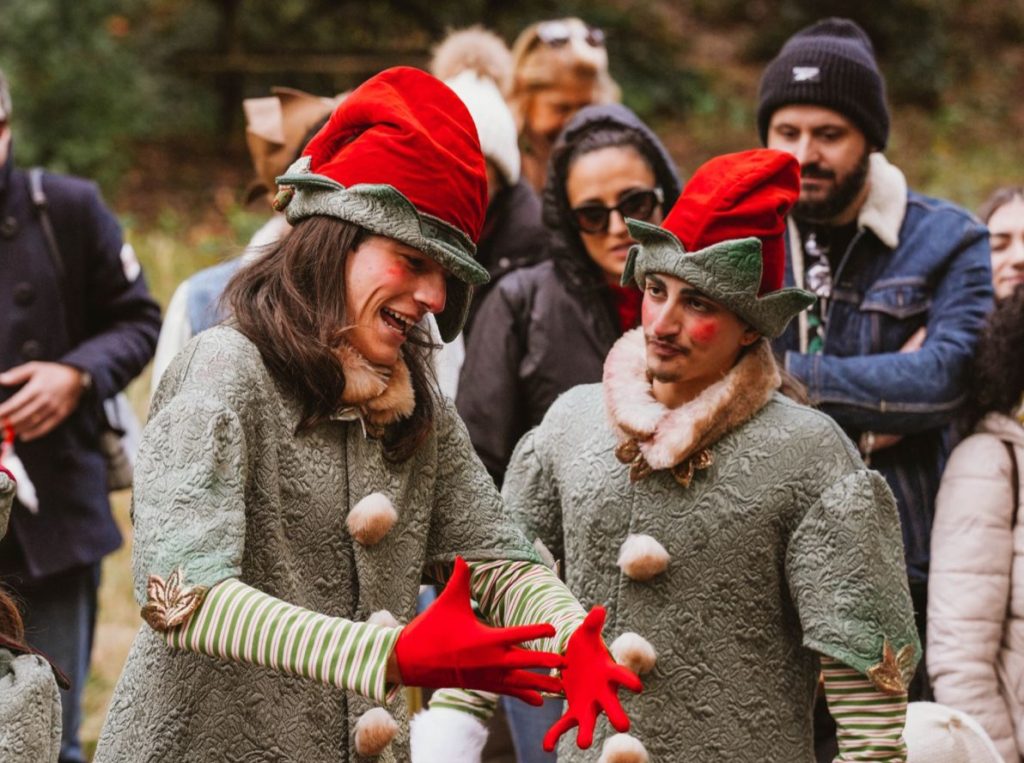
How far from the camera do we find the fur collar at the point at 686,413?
295cm

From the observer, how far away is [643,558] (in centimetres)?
292

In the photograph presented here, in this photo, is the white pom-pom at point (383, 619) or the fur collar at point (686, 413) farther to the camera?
the fur collar at point (686, 413)

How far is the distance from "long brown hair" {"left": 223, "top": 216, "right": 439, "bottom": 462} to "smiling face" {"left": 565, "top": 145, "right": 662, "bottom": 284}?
5.15ft

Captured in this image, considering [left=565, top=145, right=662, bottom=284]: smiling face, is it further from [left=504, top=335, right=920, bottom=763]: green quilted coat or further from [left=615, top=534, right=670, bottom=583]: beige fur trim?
[left=615, top=534, right=670, bottom=583]: beige fur trim

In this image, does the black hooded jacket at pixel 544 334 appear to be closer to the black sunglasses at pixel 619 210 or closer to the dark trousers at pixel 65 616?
the black sunglasses at pixel 619 210

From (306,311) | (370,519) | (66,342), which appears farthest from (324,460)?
(66,342)

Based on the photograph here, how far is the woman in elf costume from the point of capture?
2.27m

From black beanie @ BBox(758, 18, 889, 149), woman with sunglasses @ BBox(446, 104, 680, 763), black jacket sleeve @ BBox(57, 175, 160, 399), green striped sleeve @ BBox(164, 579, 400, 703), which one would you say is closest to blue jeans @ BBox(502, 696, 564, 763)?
woman with sunglasses @ BBox(446, 104, 680, 763)

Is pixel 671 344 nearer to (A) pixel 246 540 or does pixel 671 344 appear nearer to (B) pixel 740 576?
(B) pixel 740 576

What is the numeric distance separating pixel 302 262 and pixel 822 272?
1.87 meters

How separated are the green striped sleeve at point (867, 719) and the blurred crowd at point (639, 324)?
1.72 feet

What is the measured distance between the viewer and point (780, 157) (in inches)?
121

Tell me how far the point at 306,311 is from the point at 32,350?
2.25m

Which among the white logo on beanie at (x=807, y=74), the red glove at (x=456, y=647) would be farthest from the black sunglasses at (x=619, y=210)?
the red glove at (x=456, y=647)
